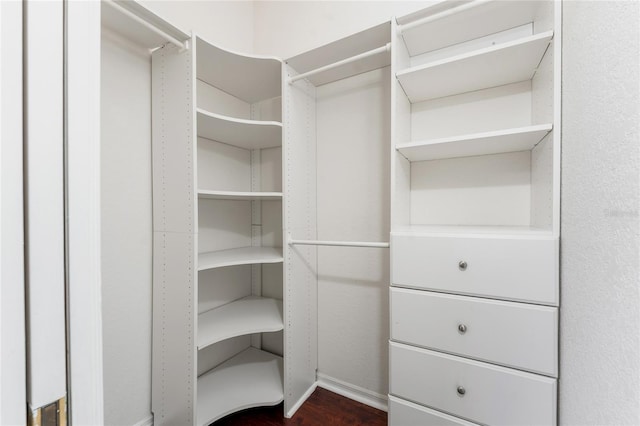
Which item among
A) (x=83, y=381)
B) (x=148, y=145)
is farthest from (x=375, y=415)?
(x=148, y=145)

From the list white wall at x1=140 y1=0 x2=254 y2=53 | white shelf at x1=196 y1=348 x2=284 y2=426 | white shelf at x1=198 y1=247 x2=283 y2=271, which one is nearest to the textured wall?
white shelf at x1=198 y1=247 x2=283 y2=271

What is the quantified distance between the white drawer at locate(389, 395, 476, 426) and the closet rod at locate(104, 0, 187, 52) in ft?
6.22

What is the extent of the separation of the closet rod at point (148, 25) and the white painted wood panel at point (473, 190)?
1328 millimetres

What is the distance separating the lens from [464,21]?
4.01 ft

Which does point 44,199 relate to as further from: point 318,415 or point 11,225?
point 318,415

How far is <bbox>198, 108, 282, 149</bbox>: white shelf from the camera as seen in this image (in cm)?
140

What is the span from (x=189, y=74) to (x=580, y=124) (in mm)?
1529

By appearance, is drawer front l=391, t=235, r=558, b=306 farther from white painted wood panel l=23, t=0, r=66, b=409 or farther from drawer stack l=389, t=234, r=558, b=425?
white painted wood panel l=23, t=0, r=66, b=409

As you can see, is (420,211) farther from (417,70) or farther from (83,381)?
(83,381)

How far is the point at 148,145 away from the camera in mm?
1424

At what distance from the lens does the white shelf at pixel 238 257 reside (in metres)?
1.39

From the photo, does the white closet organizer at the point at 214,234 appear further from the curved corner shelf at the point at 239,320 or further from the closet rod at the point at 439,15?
the closet rod at the point at 439,15

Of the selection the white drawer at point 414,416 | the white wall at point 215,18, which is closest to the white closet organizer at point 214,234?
the white wall at point 215,18

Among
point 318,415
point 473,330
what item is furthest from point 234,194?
point 318,415
